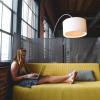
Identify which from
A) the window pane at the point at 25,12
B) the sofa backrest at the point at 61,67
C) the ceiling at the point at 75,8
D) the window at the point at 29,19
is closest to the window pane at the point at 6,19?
the window at the point at 29,19

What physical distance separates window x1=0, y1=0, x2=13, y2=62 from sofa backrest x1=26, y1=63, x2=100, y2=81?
62cm

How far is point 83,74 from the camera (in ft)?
13.4

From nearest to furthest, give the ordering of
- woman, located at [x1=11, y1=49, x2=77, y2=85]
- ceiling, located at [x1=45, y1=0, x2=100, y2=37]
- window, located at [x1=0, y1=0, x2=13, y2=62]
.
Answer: woman, located at [x1=11, y1=49, x2=77, y2=85]
window, located at [x1=0, y1=0, x2=13, y2=62]
ceiling, located at [x1=45, y1=0, x2=100, y2=37]

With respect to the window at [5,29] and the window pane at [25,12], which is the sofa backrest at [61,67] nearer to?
the window at [5,29]

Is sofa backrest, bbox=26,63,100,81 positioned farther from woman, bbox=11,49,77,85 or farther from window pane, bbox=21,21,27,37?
window pane, bbox=21,21,27,37

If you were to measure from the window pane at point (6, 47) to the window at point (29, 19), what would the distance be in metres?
0.87

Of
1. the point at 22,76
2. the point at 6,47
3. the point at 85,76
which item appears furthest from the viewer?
the point at 85,76

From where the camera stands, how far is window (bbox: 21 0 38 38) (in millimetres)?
4879

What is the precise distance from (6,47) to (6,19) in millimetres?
559

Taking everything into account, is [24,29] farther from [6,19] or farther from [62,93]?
[62,93]

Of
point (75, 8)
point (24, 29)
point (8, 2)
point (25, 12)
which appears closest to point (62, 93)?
point (8, 2)

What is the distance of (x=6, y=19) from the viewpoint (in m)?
3.84

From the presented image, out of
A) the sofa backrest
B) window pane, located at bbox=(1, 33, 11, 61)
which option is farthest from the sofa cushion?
window pane, located at bbox=(1, 33, 11, 61)

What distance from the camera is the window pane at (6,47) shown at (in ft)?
11.9
